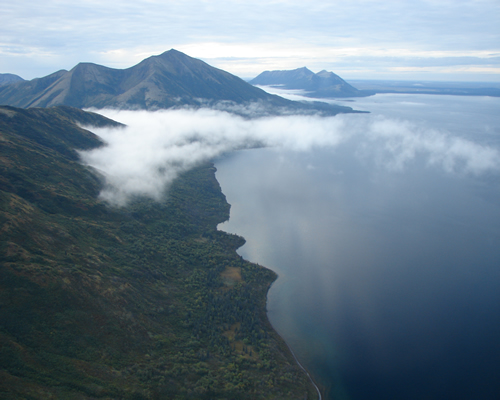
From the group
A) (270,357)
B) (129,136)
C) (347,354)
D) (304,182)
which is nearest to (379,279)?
(347,354)

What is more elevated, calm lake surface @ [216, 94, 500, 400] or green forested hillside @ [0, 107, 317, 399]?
green forested hillside @ [0, 107, 317, 399]

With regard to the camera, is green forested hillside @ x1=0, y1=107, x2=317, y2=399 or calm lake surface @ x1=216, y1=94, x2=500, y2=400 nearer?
green forested hillside @ x1=0, y1=107, x2=317, y2=399

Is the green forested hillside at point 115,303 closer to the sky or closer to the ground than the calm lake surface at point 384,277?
closer to the sky

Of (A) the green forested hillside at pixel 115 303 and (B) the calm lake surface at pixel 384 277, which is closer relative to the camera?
(A) the green forested hillside at pixel 115 303

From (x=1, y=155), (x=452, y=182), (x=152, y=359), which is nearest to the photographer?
(x=152, y=359)

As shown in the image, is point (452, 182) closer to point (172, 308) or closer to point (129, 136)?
point (172, 308)
